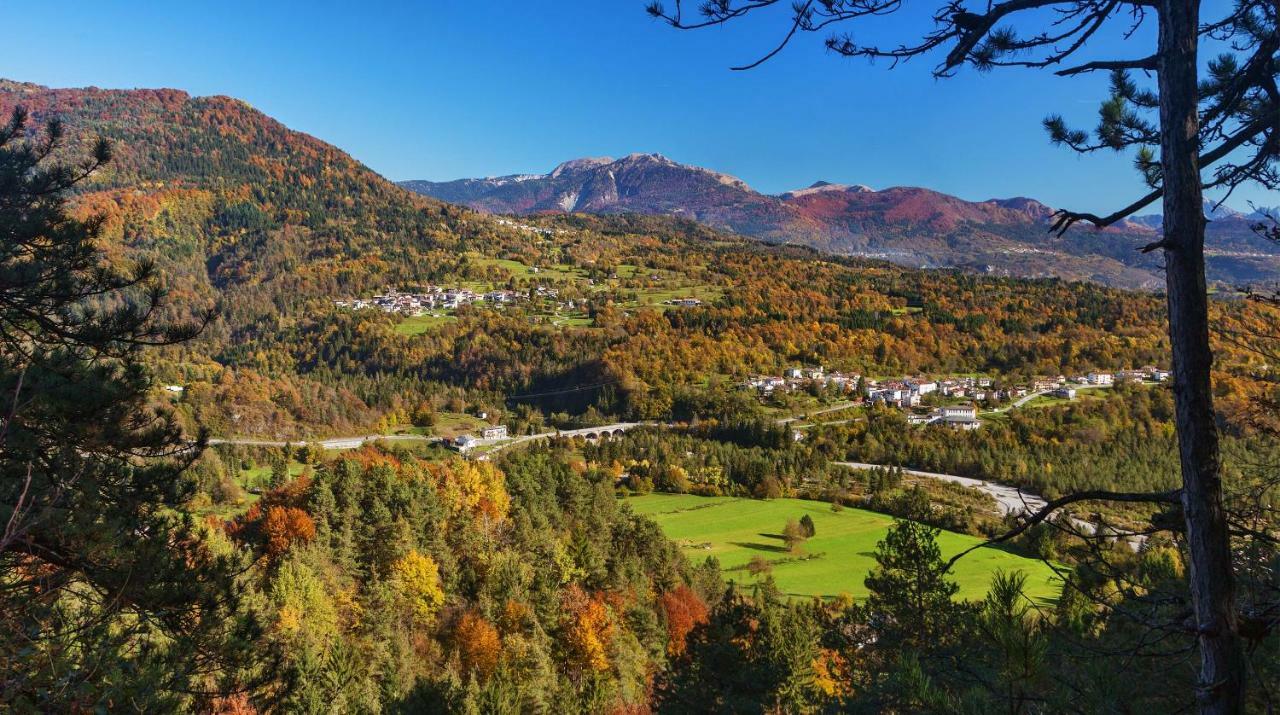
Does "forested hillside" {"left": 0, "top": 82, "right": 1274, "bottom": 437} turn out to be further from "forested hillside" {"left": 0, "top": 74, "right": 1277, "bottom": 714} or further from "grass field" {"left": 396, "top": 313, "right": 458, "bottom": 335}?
"forested hillside" {"left": 0, "top": 74, "right": 1277, "bottom": 714}

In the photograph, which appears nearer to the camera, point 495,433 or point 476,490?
point 476,490

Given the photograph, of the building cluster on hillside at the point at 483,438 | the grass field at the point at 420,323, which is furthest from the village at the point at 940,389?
the grass field at the point at 420,323

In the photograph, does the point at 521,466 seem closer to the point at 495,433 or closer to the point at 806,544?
the point at 806,544

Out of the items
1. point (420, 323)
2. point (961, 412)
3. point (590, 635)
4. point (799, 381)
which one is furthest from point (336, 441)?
point (961, 412)

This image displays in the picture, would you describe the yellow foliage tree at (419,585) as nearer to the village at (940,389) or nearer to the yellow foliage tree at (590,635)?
the yellow foliage tree at (590,635)

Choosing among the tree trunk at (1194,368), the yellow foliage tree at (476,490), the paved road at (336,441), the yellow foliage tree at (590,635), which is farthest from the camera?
the paved road at (336,441)

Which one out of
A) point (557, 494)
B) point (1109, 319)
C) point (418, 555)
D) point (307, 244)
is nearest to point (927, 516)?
point (557, 494)
